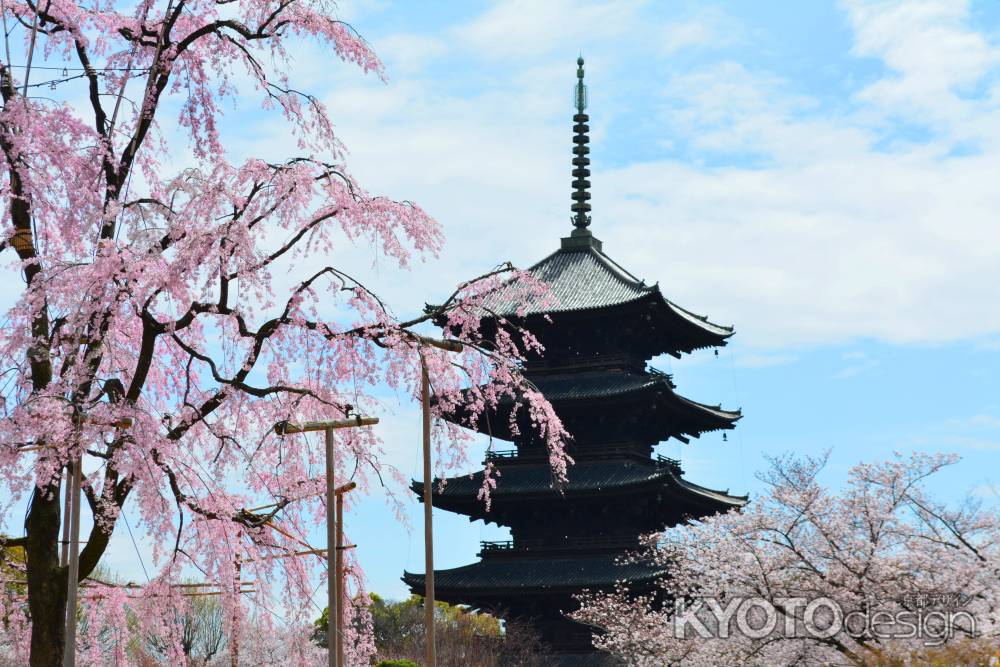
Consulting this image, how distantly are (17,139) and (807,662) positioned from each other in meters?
12.4

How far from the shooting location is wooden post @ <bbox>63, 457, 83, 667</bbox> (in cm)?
1405

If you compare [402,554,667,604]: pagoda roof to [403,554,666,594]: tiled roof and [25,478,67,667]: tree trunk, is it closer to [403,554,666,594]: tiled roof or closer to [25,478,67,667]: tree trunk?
[403,554,666,594]: tiled roof

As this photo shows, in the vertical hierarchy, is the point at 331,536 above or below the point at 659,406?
below

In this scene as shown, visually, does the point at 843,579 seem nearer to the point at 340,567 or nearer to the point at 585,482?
the point at 340,567

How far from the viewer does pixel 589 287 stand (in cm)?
3656

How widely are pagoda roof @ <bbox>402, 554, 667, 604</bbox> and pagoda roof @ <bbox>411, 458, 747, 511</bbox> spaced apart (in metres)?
1.81

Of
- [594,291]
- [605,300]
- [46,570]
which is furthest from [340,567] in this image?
[594,291]

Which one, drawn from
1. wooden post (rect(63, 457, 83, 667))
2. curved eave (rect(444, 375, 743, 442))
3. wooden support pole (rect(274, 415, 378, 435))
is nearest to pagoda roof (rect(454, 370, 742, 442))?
curved eave (rect(444, 375, 743, 442))

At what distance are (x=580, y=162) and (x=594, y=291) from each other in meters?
5.88

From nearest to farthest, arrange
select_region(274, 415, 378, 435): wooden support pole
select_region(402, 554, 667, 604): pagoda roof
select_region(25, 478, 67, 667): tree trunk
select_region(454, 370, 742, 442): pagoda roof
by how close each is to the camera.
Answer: select_region(25, 478, 67, 667): tree trunk
select_region(274, 415, 378, 435): wooden support pole
select_region(402, 554, 667, 604): pagoda roof
select_region(454, 370, 742, 442): pagoda roof

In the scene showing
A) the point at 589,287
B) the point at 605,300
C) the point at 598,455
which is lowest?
the point at 598,455

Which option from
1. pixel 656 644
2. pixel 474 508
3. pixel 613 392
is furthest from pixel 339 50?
pixel 474 508

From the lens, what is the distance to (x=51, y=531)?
14.4 metres

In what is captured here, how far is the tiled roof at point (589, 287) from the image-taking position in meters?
35.2
